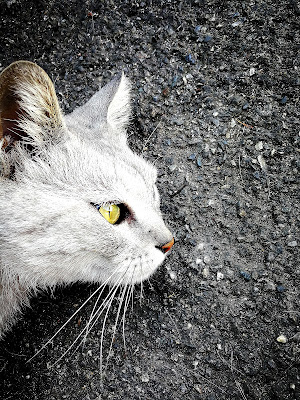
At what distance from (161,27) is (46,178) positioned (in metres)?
1.70

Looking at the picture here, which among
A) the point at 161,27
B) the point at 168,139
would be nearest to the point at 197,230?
the point at 168,139

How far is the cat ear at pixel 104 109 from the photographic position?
237 centimetres

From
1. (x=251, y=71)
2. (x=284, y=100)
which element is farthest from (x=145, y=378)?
(x=251, y=71)

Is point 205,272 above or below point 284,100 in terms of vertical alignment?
below

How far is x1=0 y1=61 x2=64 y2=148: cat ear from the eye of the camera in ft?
5.71

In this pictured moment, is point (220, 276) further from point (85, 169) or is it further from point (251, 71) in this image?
point (251, 71)

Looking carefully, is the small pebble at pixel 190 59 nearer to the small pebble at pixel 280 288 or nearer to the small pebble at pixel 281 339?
the small pebble at pixel 280 288

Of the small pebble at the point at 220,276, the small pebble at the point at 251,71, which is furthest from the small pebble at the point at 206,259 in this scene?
the small pebble at the point at 251,71

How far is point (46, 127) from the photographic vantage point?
6.50ft

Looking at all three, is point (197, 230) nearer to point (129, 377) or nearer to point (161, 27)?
point (129, 377)

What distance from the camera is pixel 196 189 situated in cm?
272

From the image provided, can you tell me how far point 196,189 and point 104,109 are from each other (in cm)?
89

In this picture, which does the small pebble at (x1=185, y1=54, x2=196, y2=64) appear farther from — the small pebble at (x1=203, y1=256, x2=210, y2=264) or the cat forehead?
the small pebble at (x1=203, y1=256, x2=210, y2=264)

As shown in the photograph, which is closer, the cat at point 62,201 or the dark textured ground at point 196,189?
the cat at point 62,201
